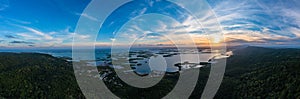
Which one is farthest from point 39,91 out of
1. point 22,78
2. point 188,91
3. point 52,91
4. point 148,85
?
point 188,91

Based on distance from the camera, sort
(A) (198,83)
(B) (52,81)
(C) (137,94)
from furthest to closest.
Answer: (A) (198,83)
(C) (137,94)
(B) (52,81)

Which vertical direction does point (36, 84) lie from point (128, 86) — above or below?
above

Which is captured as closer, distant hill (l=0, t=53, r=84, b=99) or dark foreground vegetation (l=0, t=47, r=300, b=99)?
dark foreground vegetation (l=0, t=47, r=300, b=99)

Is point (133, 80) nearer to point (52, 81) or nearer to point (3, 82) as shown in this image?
point (52, 81)

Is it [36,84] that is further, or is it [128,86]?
[128,86]

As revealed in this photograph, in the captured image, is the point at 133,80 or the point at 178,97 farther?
the point at 133,80

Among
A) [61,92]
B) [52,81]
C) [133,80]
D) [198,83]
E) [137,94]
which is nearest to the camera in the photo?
[61,92]

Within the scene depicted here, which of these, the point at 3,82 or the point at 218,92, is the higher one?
the point at 3,82

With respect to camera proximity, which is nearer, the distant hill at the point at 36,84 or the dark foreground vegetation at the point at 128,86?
the dark foreground vegetation at the point at 128,86

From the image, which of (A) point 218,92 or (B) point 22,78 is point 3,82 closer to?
(B) point 22,78
